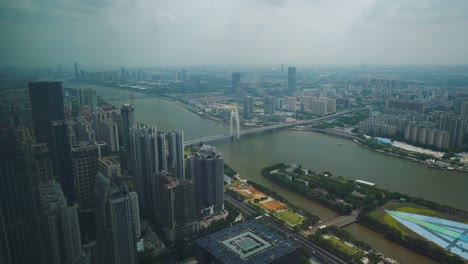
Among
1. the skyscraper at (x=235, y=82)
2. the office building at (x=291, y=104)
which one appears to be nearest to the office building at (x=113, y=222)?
the office building at (x=291, y=104)

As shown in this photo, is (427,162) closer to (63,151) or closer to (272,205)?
(272,205)

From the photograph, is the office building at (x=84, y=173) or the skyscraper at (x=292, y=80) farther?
the skyscraper at (x=292, y=80)

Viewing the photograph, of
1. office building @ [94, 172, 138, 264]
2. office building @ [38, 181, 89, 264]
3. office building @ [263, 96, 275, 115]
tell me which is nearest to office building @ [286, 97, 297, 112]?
office building @ [263, 96, 275, 115]

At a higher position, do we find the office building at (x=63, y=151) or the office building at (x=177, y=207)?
the office building at (x=63, y=151)

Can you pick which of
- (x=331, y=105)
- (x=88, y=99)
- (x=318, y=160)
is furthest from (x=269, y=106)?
(x=88, y=99)

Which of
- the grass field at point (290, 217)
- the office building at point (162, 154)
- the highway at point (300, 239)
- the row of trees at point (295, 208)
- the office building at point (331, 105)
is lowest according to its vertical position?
the highway at point (300, 239)

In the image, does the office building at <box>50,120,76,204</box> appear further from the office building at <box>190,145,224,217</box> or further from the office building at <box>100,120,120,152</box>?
the office building at <box>190,145,224,217</box>

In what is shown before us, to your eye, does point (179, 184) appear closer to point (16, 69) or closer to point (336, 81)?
point (16, 69)

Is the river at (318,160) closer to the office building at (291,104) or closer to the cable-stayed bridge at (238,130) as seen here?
the cable-stayed bridge at (238,130)
